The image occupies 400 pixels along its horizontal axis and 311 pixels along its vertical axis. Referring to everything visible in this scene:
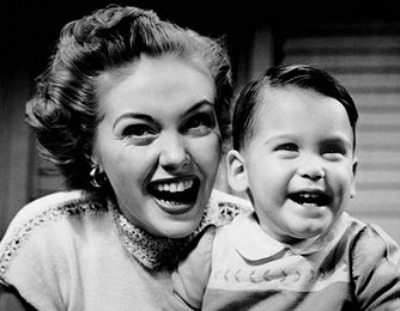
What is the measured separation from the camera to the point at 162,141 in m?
1.34

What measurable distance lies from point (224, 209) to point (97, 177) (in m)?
0.28

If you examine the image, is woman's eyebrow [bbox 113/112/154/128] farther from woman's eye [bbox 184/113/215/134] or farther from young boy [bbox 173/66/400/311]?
young boy [bbox 173/66/400/311]

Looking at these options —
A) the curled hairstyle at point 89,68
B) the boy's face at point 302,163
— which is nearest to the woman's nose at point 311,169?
the boy's face at point 302,163

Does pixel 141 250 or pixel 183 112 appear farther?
pixel 141 250

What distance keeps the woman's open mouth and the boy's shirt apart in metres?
0.12

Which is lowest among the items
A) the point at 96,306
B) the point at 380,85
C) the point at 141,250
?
the point at 96,306

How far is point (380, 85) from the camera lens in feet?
8.98

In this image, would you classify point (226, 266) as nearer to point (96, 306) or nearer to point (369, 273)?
point (369, 273)

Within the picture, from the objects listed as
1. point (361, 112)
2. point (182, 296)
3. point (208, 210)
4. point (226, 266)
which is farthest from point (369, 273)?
point (361, 112)

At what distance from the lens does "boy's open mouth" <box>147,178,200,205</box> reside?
4.43 ft

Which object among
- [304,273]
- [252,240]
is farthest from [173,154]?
[304,273]

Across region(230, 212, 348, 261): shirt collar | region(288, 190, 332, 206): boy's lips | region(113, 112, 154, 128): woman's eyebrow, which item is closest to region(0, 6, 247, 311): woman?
region(113, 112, 154, 128): woman's eyebrow

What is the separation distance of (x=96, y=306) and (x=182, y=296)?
24 centimetres

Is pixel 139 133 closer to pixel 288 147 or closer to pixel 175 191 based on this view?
pixel 175 191
